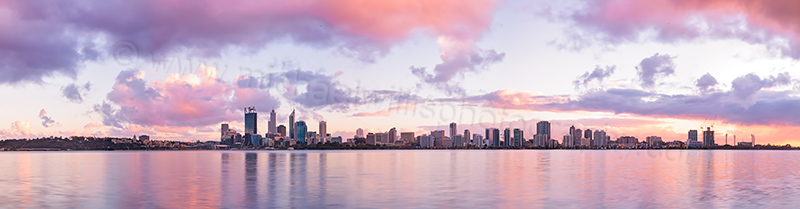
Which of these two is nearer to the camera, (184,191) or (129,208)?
(129,208)

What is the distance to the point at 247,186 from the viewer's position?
70.3 metres

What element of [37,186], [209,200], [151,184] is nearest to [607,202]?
[209,200]

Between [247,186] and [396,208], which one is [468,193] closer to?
[396,208]

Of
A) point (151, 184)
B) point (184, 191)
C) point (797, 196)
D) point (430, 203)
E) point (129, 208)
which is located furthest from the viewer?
point (151, 184)

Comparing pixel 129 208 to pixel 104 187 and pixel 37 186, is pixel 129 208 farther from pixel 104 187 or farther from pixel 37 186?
pixel 37 186

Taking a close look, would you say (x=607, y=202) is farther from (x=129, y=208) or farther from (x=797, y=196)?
(x=129, y=208)

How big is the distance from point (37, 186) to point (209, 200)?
1227 inches

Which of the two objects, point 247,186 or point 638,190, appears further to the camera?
point 247,186

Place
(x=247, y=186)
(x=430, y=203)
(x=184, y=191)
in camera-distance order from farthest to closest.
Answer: (x=247, y=186) → (x=184, y=191) → (x=430, y=203)

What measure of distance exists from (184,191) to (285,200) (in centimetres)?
1594

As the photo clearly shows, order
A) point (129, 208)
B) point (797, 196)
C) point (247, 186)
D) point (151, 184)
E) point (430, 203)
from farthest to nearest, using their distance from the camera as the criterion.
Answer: point (151, 184) < point (247, 186) < point (797, 196) < point (430, 203) < point (129, 208)

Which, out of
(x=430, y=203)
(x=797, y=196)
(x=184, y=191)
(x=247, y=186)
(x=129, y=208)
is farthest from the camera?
(x=247, y=186)

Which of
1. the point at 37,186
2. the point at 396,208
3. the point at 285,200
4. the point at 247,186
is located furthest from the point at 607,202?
the point at 37,186

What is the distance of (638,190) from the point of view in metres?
65.4
